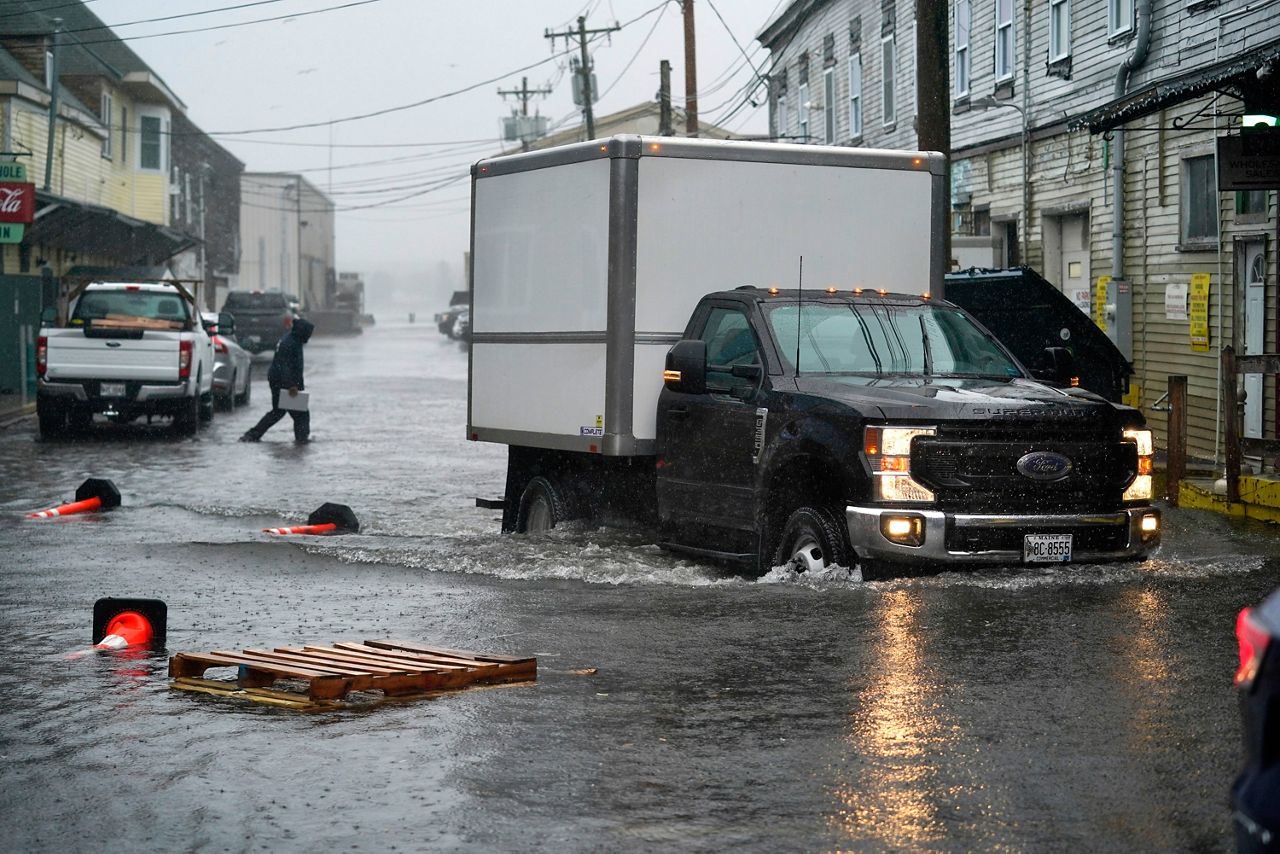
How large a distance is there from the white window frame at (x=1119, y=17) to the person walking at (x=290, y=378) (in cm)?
1121

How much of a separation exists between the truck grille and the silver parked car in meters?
20.3

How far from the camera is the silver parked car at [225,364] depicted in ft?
96.3

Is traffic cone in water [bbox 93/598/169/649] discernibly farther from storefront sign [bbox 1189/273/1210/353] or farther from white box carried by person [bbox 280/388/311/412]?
white box carried by person [bbox 280/388/311/412]

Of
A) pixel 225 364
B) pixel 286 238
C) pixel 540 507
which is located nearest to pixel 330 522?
pixel 540 507

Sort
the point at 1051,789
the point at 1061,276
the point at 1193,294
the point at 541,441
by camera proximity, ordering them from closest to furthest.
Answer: the point at 1051,789 → the point at 541,441 → the point at 1193,294 → the point at 1061,276

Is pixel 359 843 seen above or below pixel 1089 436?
below

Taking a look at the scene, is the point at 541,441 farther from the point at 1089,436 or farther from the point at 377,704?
the point at 377,704

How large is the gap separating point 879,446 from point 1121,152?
47.8 feet

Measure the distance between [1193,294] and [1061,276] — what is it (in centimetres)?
544

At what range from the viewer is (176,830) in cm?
554

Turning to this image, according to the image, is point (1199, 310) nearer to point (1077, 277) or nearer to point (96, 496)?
point (1077, 277)

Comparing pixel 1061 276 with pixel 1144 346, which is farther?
pixel 1061 276

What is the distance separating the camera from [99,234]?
45.7 meters

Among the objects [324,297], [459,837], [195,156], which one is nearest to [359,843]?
[459,837]
